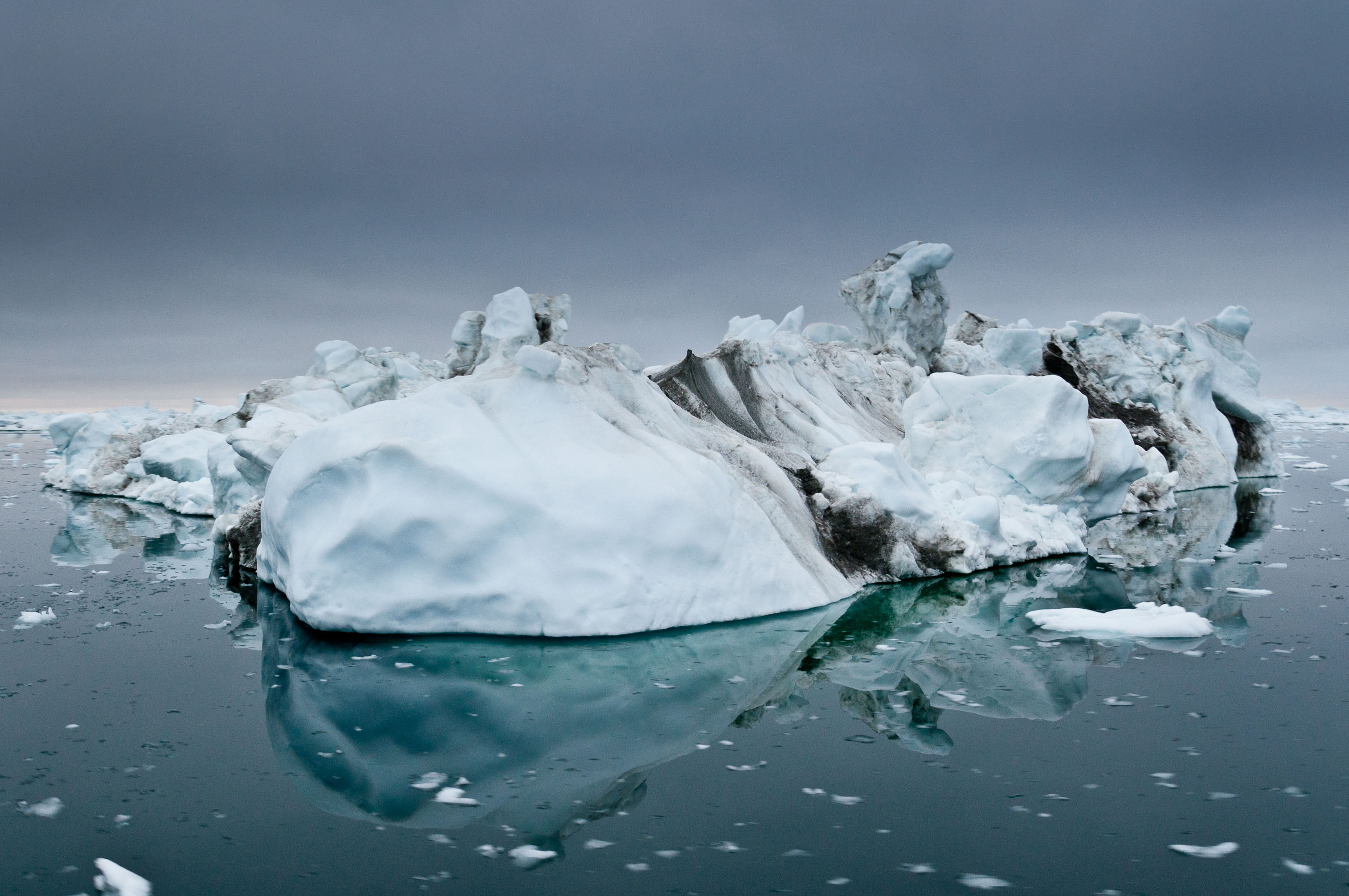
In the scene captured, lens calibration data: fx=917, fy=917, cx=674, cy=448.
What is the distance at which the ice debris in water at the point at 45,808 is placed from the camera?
5980 millimetres

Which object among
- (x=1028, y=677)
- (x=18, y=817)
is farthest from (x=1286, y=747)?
(x=18, y=817)

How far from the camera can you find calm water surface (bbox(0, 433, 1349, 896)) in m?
5.35

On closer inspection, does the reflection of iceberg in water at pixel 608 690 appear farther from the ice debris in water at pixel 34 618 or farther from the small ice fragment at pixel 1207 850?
the ice debris in water at pixel 34 618

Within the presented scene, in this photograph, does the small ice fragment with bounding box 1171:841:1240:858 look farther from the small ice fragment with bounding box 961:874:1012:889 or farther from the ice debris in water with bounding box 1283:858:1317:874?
the small ice fragment with bounding box 961:874:1012:889

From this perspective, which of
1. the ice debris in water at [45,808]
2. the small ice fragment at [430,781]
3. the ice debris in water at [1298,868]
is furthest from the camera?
the small ice fragment at [430,781]

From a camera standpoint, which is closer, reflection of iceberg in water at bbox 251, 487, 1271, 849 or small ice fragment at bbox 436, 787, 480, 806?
small ice fragment at bbox 436, 787, 480, 806

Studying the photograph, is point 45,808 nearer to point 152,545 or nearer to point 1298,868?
point 1298,868

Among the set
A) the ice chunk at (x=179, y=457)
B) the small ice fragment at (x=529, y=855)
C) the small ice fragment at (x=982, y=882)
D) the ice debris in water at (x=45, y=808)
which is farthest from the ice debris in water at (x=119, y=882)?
the ice chunk at (x=179, y=457)

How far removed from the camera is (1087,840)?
562 cm

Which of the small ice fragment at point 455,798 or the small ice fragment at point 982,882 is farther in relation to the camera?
the small ice fragment at point 455,798

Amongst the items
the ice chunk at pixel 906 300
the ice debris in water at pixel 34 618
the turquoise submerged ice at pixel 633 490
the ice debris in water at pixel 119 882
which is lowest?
the ice debris in water at pixel 119 882

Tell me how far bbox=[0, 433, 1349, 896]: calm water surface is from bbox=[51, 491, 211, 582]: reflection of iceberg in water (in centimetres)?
392

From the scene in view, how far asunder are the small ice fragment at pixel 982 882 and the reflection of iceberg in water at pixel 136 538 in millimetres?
13813

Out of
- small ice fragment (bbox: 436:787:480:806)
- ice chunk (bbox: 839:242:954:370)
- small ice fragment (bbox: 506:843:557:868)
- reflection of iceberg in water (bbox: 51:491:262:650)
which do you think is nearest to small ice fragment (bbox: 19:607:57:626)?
reflection of iceberg in water (bbox: 51:491:262:650)
